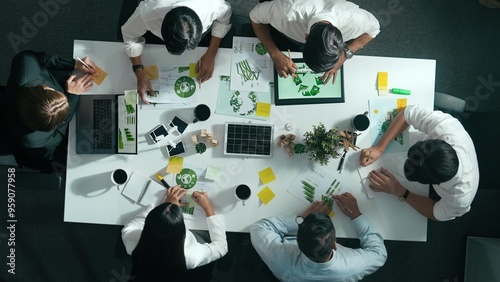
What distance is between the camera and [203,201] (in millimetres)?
2088

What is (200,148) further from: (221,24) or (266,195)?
(221,24)

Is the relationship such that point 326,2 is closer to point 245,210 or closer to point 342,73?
point 342,73

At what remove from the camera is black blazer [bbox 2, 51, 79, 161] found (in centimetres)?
200

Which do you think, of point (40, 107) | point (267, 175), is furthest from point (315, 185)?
point (40, 107)

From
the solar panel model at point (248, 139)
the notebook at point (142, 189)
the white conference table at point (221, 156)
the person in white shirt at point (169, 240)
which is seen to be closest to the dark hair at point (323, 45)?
the white conference table at point (221, 156)

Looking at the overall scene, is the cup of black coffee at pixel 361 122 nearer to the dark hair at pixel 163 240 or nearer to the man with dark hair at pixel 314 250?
the man with dark hair at pixel 314 250

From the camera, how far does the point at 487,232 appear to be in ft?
8.97

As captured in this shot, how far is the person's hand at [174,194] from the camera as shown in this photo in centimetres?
207

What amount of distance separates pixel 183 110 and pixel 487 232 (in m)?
2.25


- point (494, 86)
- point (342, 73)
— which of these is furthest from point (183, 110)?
point (494, 86)

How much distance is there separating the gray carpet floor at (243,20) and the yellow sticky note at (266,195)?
67 cm

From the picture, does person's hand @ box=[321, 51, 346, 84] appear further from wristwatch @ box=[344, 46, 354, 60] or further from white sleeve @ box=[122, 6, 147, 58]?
white sleeve @ box=[122, 6, 147, 58]

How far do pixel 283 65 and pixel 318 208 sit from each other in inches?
31.1

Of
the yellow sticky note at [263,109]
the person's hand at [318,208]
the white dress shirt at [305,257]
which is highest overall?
the yellow sticky note at [263,109]
